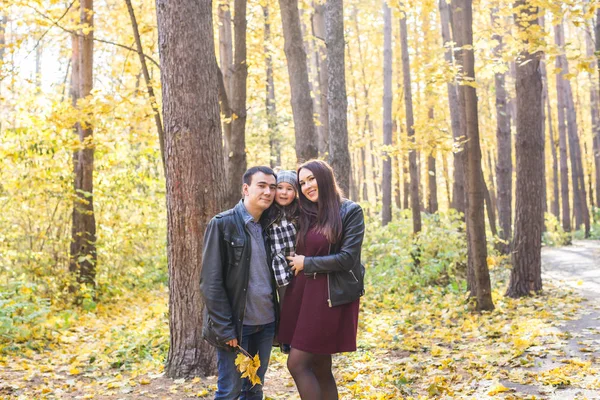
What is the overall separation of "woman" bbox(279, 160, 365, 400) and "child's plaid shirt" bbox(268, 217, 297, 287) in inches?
2.8

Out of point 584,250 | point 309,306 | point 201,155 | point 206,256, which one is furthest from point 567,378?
point 584,250

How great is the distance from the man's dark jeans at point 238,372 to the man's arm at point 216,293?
223 mm

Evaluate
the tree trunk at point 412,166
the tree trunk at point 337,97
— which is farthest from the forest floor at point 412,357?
the tree trunk at point 412,166

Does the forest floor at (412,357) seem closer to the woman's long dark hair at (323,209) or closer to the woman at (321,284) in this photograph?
the woman at (321,284)

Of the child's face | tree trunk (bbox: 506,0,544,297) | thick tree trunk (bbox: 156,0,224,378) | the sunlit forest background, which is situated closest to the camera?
the child's face

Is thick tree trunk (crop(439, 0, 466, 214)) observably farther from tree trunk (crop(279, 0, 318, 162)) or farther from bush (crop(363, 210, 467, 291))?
tree trunk (crop(279, 0, 318, 162))

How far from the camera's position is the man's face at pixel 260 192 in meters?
4.11

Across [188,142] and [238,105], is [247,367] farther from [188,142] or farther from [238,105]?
[238,105]

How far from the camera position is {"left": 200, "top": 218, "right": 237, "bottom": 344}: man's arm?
3885 mm

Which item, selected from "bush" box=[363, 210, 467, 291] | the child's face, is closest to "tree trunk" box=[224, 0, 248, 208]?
"bush" box=[363, 210, 467, 291]

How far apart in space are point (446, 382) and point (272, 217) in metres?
2.76

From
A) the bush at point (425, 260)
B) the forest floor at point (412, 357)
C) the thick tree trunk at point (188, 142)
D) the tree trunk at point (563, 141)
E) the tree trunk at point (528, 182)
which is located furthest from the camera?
the tree trunk at point (563, 141)

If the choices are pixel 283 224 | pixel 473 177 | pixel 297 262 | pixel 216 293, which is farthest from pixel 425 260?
pixel 216 293

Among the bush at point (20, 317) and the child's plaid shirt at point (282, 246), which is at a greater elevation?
the child's plaid shirt at point (282, 246)
